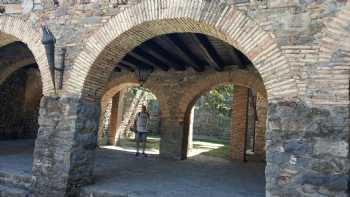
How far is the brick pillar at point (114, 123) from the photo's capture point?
10882mm

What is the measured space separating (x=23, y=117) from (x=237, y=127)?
6.84m

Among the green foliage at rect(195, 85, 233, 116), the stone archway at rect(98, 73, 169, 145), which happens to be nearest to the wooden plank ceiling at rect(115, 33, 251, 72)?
the stone archway at rect(98, 73, 169, 145)

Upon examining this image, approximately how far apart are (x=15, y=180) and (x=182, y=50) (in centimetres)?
399

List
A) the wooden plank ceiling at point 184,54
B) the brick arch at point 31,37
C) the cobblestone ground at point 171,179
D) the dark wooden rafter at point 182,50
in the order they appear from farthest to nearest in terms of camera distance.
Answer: the wooden plank ceiling at point 184,54 < the dark wooden rafter at point 182,50 < the brick arch at point 31,37 < the cobblestone ground at point 171,179

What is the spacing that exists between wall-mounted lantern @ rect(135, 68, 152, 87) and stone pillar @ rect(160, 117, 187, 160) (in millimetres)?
1203

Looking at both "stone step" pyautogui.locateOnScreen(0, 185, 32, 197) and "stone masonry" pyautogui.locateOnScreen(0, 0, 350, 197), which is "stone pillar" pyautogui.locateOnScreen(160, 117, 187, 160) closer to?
"stone masonry" pyautogui.locateOnScreen(0, 0, 350, 197)

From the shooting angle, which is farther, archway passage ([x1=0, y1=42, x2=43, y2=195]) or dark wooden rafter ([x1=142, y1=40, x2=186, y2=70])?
archway passage ([x1=0, y1=42, x2=43, y2=195])

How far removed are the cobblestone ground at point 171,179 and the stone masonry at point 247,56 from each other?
2.12ft

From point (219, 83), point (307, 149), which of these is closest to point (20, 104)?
point (219, 83)

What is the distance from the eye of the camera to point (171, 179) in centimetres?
546

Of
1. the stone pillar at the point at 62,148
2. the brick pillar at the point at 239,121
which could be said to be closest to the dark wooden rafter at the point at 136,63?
the brick pillar at the point at 239,121

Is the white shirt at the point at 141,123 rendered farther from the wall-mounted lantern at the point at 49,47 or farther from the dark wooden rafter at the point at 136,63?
the wall-mounted lantern at the point at 49,47

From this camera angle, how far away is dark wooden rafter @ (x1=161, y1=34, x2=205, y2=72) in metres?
5.92

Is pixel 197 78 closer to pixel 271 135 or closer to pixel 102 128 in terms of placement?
pixel 102 128
